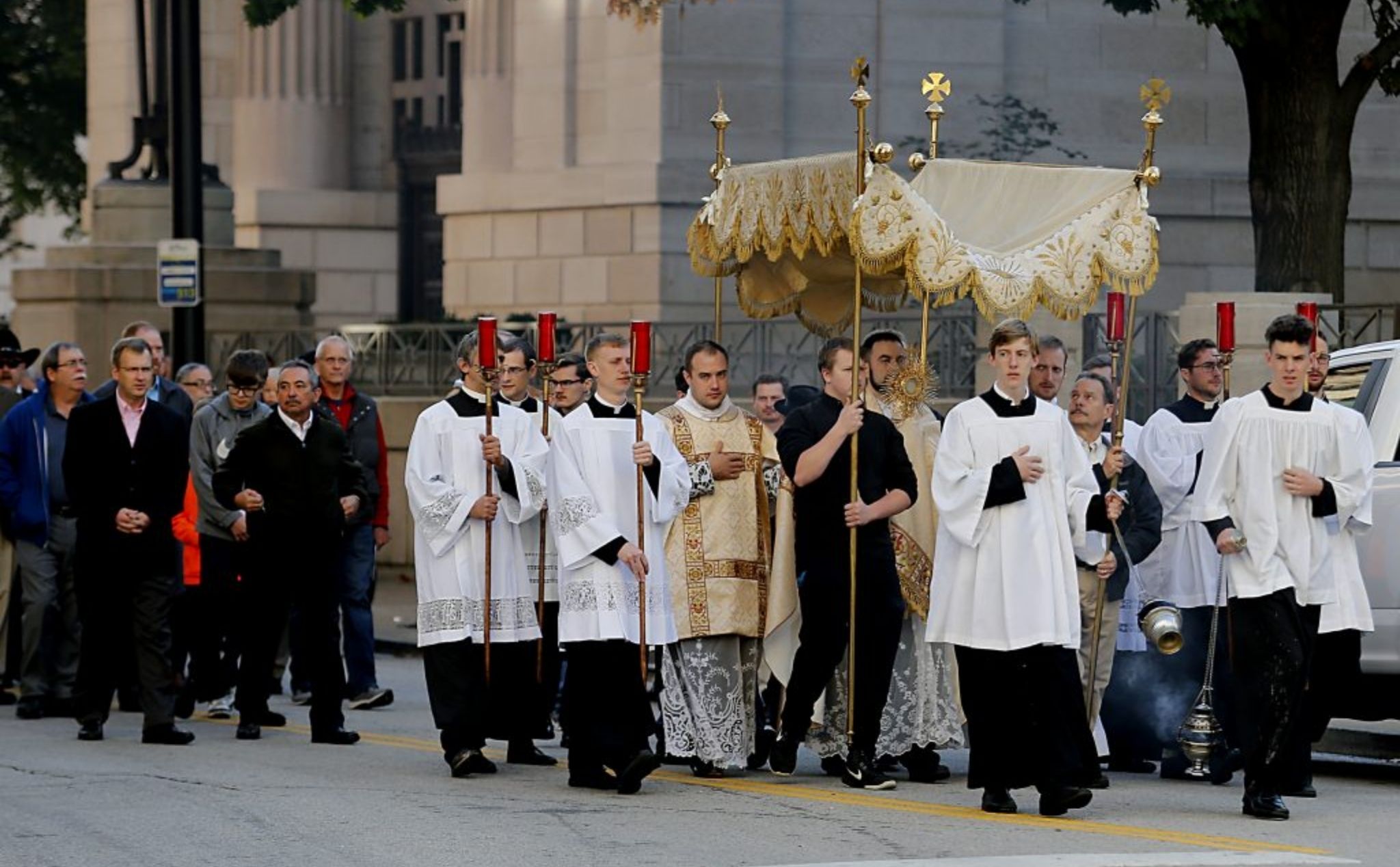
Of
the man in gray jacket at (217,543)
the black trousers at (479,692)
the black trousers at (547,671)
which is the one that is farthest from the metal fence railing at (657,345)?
the black trousers at (479,692)

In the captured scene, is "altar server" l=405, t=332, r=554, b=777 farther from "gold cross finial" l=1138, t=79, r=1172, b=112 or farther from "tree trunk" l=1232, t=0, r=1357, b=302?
"tree trunk" l=1232, t=0, r=1357, b=302

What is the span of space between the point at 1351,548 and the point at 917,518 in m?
2.10

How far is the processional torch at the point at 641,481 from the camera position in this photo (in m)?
12.0

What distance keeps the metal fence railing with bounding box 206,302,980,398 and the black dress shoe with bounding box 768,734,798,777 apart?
314 inches

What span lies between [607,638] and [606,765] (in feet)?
2.13

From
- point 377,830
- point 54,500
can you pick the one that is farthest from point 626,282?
point 377,830

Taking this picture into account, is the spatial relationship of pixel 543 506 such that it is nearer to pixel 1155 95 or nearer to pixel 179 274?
pixel 1155 95

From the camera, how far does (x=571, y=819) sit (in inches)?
439

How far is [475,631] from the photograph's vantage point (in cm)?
1295

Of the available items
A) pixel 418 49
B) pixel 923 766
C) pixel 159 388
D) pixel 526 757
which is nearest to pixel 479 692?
pixel 526 757

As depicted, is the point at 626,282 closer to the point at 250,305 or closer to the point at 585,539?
the point at 250,305

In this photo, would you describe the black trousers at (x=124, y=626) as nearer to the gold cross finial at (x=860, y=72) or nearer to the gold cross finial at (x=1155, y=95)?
the gold cross finial at (x=860, y=72)

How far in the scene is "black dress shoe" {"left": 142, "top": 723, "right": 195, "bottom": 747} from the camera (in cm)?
1405

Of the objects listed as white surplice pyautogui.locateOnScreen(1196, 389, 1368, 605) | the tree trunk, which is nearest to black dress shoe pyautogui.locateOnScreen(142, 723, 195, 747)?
white surplice pyautogui.locateOnScreen(1196, 389, 1368, 605)
